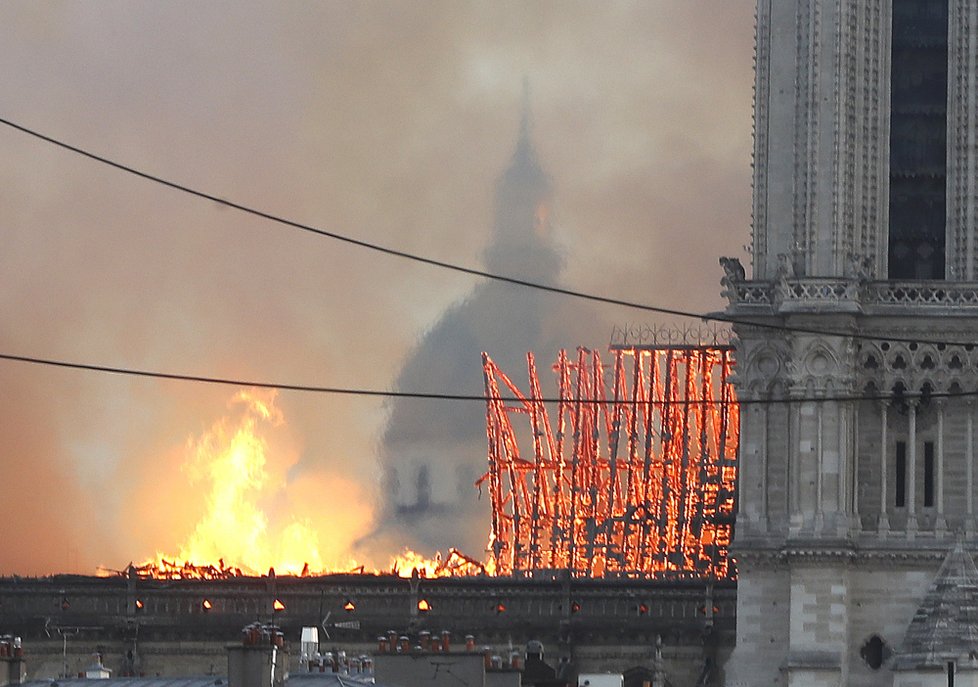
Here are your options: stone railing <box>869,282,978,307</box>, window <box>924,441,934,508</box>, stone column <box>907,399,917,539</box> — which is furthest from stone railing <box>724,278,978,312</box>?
window <box>924,441,934,508</box>

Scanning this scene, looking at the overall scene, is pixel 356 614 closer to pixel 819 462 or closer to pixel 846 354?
pixel 819 462

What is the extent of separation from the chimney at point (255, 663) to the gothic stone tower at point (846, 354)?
43936 mm

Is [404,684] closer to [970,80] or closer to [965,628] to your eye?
[965,628]

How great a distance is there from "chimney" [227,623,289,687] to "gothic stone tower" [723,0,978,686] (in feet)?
144

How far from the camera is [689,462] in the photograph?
181 meters

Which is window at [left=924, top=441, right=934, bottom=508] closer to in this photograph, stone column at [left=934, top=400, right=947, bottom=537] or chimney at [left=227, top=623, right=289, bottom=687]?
stone column at [left=934, top=400, right=947, bottom=537]

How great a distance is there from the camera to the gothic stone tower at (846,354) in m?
126

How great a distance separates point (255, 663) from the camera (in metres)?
82.4

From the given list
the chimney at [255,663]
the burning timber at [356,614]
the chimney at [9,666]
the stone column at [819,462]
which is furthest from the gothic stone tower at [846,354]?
the chimney at [255,663]

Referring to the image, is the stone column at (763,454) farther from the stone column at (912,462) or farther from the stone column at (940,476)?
the stone column at (940,476)

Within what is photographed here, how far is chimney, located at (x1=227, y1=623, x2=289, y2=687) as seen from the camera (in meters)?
82.3

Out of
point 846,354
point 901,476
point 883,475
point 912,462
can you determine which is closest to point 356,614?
point 883,475

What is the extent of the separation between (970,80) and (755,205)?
855 centimetres

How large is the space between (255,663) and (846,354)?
47.9 meters
